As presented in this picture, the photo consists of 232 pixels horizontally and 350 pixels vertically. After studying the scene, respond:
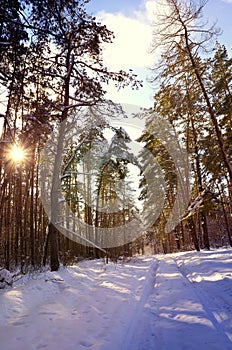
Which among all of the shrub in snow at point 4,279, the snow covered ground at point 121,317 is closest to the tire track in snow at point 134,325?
the snow covered ground at point 121,317

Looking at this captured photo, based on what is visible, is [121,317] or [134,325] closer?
[134,325]

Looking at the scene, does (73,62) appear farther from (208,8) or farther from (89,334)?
(89,334)

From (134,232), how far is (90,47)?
96.8ft

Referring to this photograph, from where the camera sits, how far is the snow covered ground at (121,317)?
326 cm

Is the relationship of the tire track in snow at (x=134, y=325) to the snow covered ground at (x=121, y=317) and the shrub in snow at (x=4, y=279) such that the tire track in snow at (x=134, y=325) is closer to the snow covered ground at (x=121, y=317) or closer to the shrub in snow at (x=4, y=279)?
the snow covered ground at (x=121, y=317)

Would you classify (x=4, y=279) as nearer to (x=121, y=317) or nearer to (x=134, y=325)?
(x=121, y=317)

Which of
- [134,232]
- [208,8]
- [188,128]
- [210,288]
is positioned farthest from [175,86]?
[134,232]

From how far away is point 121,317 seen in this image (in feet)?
13.9

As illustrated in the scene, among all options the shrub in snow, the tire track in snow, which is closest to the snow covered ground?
the tire track in snow

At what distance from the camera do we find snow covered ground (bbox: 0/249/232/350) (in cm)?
326

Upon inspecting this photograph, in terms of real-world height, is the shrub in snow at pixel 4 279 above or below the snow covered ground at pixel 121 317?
above

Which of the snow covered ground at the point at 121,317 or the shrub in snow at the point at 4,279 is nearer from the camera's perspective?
the snow covered ground at the point at 121,317

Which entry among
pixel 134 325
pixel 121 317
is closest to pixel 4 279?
pixel 121 317

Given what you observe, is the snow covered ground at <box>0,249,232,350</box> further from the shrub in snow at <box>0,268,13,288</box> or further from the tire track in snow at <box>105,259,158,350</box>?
the shrub in snow at <box>0,268,13,288</box>
